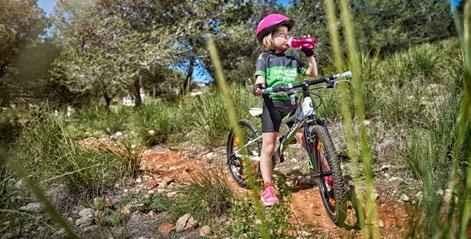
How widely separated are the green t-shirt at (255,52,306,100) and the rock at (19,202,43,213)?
2163mm

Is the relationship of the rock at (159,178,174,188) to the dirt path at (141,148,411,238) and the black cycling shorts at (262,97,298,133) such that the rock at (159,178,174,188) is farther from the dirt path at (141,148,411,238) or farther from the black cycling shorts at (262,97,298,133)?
the black cycling shorts at (262,97,298,133)

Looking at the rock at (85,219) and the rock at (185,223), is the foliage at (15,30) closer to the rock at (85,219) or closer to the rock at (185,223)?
the rock at (85,219)

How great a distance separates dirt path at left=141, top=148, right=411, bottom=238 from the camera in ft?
9.24

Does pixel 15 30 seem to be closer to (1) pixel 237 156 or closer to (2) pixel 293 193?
(1) pixel 237 156

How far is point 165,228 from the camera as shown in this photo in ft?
10.2

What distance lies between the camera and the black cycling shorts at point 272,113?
3508mm

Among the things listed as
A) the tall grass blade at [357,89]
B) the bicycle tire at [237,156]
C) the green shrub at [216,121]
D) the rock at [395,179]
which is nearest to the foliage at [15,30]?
the green shrub at [216,121]

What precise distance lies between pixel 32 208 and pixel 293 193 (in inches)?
91.1

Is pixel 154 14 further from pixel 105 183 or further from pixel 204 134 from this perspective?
pixel 105 183

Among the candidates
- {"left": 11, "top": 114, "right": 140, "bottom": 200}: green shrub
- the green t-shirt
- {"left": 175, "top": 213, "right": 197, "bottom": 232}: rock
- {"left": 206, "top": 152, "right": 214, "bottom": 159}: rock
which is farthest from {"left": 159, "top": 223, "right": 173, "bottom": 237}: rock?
{"left": 206, "top": 152, "right": 214, "bottom": 159}: rock

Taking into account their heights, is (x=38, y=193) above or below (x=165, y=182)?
above

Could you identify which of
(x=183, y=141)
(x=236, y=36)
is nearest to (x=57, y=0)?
(x=236, y=36)

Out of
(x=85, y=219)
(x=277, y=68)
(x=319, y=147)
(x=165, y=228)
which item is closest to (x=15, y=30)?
(x=85, y=219)

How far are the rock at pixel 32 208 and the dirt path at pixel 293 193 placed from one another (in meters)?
1.19
